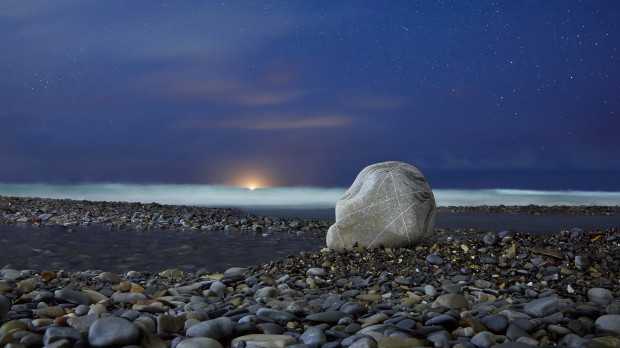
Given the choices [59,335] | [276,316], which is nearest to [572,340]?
[276,316]

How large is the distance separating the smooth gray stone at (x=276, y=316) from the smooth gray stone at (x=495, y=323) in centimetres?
→ 178

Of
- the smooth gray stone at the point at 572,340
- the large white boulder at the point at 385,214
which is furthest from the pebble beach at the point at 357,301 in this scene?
the large white boulder at the point at 385,214

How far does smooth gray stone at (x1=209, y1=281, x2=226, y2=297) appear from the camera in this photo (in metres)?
6.73

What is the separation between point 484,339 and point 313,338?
140cm

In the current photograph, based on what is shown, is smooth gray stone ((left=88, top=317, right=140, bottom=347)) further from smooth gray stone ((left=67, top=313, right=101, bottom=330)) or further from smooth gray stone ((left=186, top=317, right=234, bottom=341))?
smooth gray stone ((left=67, top=313, right=101, bottom=330))

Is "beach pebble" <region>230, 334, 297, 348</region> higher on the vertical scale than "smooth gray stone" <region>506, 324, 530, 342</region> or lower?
lower

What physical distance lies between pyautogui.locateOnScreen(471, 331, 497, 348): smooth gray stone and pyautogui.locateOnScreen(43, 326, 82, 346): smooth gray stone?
3166 mm

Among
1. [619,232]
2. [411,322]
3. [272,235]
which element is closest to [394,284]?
[411,322]

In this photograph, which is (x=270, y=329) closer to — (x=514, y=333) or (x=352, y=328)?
(x=352, y=328)

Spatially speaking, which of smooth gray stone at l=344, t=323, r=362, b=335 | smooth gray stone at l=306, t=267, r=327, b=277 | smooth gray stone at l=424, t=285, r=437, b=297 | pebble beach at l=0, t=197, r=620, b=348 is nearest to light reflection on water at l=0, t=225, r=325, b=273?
pebble beach at l=0, t=197, r=620, b=348

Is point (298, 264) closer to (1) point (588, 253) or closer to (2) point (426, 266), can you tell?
(2) point (426, 266)

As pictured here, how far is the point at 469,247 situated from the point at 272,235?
7413 millimetres

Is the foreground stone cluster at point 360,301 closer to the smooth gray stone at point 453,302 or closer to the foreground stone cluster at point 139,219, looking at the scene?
the smooth gray stone at point 453,302

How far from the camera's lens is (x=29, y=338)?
379 centimetres
